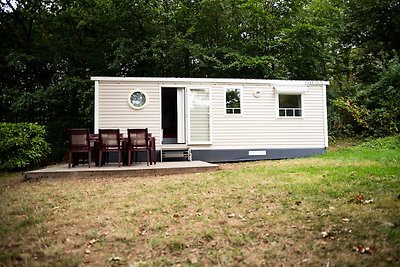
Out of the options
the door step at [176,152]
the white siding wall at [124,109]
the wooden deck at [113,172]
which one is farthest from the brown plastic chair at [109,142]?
the door step at [176,152]

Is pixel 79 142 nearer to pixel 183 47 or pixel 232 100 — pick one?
pixel 232 100

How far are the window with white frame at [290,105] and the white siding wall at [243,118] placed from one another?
163 mm

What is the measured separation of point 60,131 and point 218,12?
8.32 metres

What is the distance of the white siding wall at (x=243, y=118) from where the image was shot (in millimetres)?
9148

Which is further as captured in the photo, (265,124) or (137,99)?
(265,124)

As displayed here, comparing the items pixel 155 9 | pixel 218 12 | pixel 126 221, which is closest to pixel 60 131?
pixel 155 9

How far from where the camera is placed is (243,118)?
32.3ft

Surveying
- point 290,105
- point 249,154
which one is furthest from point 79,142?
point 290,105

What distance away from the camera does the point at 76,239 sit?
10.3 ft

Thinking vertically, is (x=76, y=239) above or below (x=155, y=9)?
below

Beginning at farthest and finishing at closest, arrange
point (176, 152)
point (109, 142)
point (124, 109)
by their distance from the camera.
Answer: point (176, 152) → point (124, 109) → point (109, 142)

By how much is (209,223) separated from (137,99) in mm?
6389

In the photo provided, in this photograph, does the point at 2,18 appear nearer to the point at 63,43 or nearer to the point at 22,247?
the point at 63,43

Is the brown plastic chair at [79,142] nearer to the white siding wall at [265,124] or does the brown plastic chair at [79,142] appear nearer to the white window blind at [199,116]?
the white window blind at [199,116]
